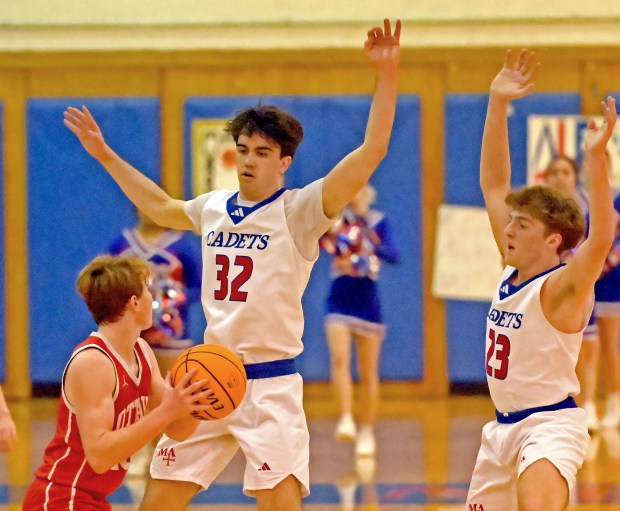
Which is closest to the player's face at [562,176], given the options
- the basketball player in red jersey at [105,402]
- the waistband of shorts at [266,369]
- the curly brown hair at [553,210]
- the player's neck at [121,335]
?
the curly brown hair at [553,210]

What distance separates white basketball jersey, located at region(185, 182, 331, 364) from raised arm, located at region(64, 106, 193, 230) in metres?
0.38

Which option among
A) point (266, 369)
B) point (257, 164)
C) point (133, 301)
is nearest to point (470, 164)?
point (257, 164)

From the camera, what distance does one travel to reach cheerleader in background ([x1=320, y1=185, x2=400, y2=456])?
27.1ft

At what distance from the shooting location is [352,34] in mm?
10500

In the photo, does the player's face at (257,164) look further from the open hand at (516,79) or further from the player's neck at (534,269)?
the player's neck at (534,269)

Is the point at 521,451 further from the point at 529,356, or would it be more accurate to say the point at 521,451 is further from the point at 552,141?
the point at 552,141

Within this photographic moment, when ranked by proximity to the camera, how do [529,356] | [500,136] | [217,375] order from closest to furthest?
[217,375] → [529,356] → [500,136]

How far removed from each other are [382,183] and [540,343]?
628 cm

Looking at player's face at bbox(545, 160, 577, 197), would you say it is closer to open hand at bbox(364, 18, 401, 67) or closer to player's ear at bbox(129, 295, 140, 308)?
open hand at bbox(364, 18, 401, 67)

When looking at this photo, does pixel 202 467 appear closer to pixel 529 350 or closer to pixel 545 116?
pixel 529 350

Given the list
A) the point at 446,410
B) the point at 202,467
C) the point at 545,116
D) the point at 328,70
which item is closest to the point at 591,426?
the point at 446,410

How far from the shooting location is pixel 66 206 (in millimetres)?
10602

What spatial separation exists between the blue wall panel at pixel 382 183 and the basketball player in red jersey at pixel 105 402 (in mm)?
6369

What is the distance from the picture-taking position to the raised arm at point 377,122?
4348 millimetres
